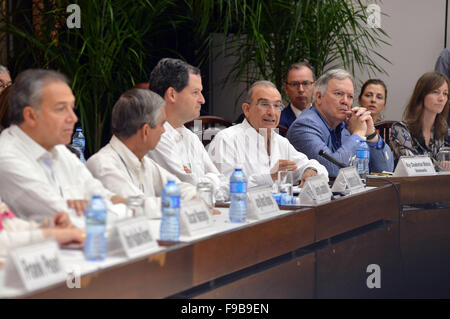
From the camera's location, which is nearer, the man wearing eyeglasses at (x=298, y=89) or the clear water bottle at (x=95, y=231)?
the clear water bottle at (x=95, y=231)

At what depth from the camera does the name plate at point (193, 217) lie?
162 centimetres

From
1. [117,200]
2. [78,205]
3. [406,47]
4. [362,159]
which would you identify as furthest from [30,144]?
[406,47]

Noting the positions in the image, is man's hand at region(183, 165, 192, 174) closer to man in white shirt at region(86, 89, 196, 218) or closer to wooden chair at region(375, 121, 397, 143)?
man in white shirt at region(86, 89, 196, 218)

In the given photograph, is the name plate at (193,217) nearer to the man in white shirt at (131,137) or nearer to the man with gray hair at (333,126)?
the man in white shirt at (131,137)

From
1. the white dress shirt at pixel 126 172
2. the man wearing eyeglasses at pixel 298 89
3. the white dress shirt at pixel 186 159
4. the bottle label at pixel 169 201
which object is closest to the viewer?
the bottle label at pixel 169 201

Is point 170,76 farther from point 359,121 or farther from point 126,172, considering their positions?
point 359,121

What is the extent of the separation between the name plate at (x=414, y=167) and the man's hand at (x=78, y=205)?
1.71m

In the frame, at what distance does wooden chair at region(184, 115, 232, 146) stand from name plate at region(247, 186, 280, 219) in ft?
4.82

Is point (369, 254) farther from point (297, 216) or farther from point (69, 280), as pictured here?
point (69, 280)

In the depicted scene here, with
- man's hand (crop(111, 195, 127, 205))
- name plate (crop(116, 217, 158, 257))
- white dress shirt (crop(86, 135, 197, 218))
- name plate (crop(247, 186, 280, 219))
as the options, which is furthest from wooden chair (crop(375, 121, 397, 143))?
name plate (crop(116, 217, 158, 257))

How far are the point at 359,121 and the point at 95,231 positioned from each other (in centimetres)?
206

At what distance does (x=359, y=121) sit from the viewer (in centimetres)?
319

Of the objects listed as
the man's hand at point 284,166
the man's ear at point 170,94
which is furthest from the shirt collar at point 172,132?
the man's hand at point 284,166

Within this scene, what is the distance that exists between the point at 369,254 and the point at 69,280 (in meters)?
1.53
